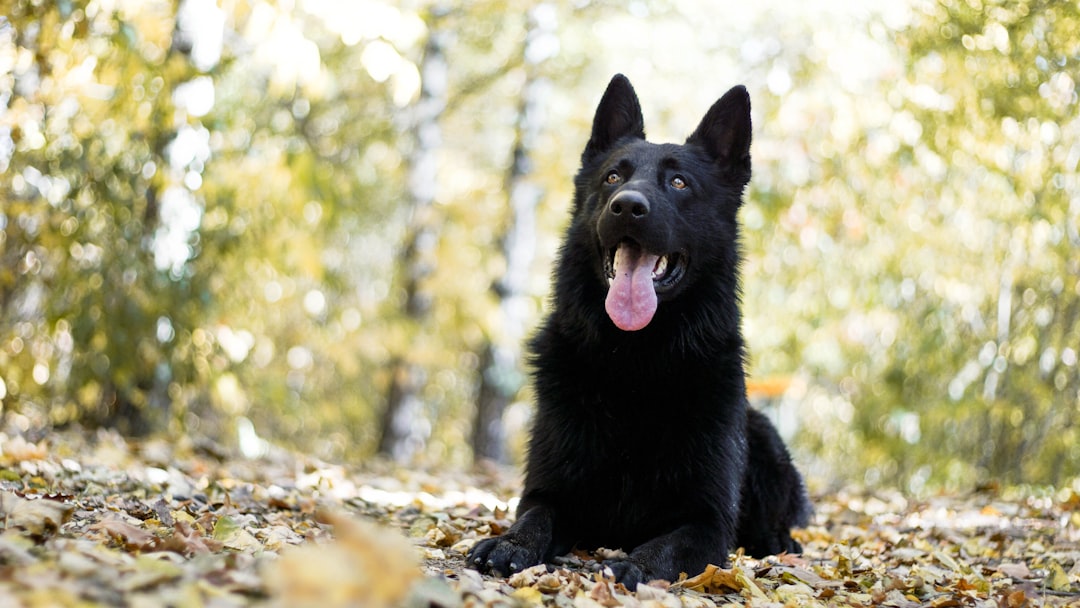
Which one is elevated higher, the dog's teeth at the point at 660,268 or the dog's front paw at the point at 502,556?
the dog's teeth at the point at 660,268

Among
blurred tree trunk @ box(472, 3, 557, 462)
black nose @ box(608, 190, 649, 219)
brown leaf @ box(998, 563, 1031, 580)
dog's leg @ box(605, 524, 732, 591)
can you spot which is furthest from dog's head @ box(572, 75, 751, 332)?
blurred tree trunk @ box(472, 3, 557, 462)

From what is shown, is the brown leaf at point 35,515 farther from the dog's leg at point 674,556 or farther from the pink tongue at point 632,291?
the pink tongue at point 632,291

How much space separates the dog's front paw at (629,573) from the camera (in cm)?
302

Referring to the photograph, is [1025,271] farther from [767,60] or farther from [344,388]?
[344,388]

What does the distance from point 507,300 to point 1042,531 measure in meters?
5.77

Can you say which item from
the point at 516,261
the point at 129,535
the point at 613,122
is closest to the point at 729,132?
the point at 613,122

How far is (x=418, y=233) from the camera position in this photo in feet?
31.7

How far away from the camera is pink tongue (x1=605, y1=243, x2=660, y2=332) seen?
3703 mm

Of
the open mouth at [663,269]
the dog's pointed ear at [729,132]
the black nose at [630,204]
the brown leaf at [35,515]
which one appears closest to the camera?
the brown leaf at [35,515]

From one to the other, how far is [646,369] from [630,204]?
2.31 ft

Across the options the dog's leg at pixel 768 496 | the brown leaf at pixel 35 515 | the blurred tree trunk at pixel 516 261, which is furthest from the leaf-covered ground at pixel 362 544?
the blurred tree trunk at pixel 516 261

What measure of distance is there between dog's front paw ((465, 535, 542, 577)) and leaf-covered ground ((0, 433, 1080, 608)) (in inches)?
3.2

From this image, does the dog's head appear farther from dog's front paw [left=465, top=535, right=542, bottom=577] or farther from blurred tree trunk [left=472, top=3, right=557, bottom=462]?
blurred tree trunk [left=472, top=3, right=557, bottom=462]

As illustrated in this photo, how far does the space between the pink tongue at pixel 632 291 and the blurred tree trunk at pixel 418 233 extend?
5826mm
